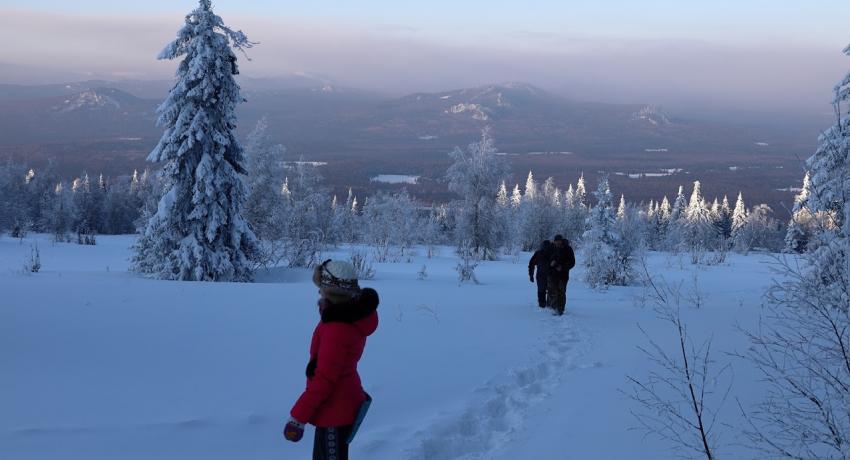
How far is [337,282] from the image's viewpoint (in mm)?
3684

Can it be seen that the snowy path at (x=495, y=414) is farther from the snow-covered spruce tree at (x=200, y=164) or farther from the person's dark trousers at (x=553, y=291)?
the snow-covered spruce tree at (x=200, y=164)

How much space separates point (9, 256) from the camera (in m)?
21.5

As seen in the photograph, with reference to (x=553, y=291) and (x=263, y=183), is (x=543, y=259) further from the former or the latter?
(x=263, y=183)

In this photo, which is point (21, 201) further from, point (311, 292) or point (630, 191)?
point (630, 191)

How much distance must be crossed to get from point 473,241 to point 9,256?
921 inches

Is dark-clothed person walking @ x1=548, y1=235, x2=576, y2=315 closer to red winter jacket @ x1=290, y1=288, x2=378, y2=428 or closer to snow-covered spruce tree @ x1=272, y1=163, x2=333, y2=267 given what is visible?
red winter jacket @ x1=290, y1=288, x2=378, y2=428

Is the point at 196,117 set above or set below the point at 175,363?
above

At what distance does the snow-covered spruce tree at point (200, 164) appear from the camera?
689 inches

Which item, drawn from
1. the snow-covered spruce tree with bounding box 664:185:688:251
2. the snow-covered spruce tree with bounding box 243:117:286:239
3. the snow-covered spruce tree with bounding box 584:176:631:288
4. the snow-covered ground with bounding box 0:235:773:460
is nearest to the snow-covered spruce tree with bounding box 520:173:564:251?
the snow-covered spruce tree with bounding box 664:185:688:251

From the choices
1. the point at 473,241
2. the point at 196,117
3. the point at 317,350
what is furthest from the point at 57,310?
the point at 473,241

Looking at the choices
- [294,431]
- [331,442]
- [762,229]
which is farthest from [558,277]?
[762,229]

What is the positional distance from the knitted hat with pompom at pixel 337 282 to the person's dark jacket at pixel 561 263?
8.48 meters

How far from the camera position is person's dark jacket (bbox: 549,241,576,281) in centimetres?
1170

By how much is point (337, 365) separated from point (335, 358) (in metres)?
0.05
